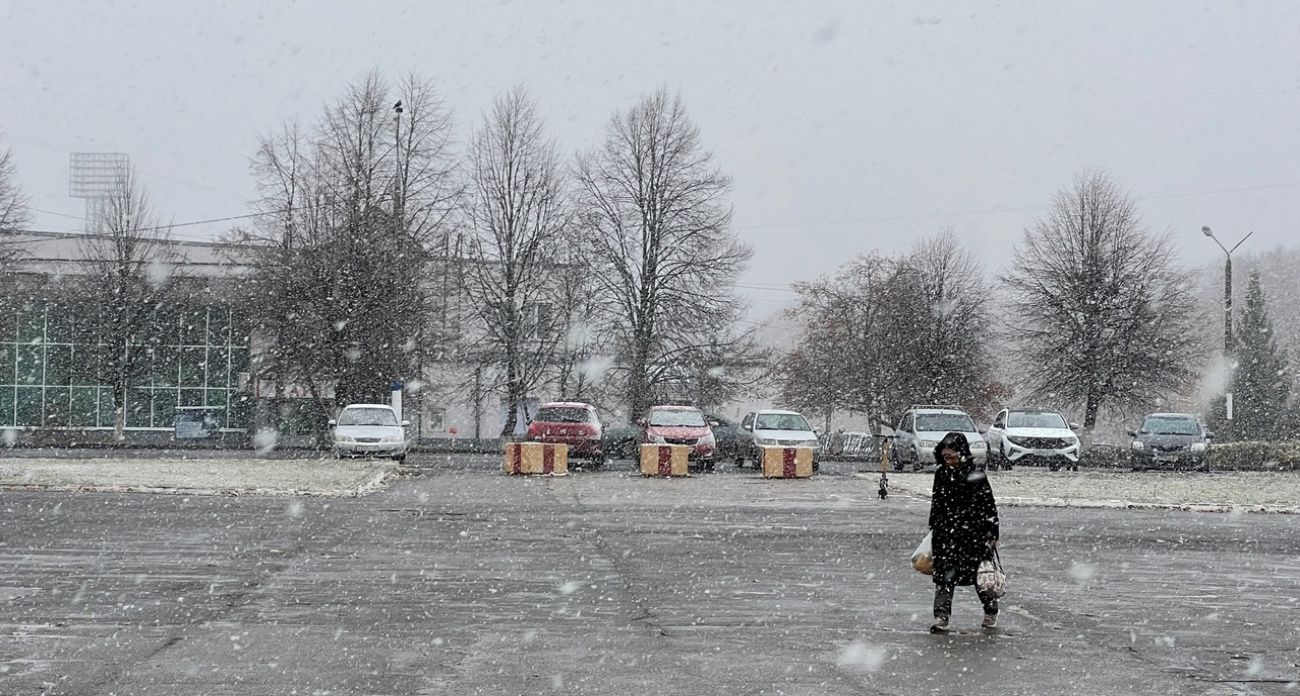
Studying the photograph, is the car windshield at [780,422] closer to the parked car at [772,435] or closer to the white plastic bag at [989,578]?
the parked car at [772,435]

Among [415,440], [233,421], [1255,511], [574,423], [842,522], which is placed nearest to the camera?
[842,522]

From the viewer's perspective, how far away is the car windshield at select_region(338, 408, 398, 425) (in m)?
33.8

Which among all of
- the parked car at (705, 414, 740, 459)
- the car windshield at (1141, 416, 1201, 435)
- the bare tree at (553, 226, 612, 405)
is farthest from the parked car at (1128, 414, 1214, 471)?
the bare tree at (553, 226, 612, 405)

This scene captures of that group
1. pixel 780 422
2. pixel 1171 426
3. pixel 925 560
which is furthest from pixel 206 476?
pixel 1171 426

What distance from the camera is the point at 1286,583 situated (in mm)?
12078

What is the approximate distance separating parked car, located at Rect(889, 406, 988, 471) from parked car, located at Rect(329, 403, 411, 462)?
12224 mm

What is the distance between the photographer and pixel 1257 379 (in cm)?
6456

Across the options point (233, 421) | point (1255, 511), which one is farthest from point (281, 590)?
point (233, 421)

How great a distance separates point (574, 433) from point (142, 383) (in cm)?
3146

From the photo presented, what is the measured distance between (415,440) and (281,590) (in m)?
44.8

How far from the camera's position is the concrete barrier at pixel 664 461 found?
30234mm

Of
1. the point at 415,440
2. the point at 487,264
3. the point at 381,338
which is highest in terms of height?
the point at 487,264

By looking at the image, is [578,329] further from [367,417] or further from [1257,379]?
[1257,379]

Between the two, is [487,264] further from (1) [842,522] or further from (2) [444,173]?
(1) [842,522]
